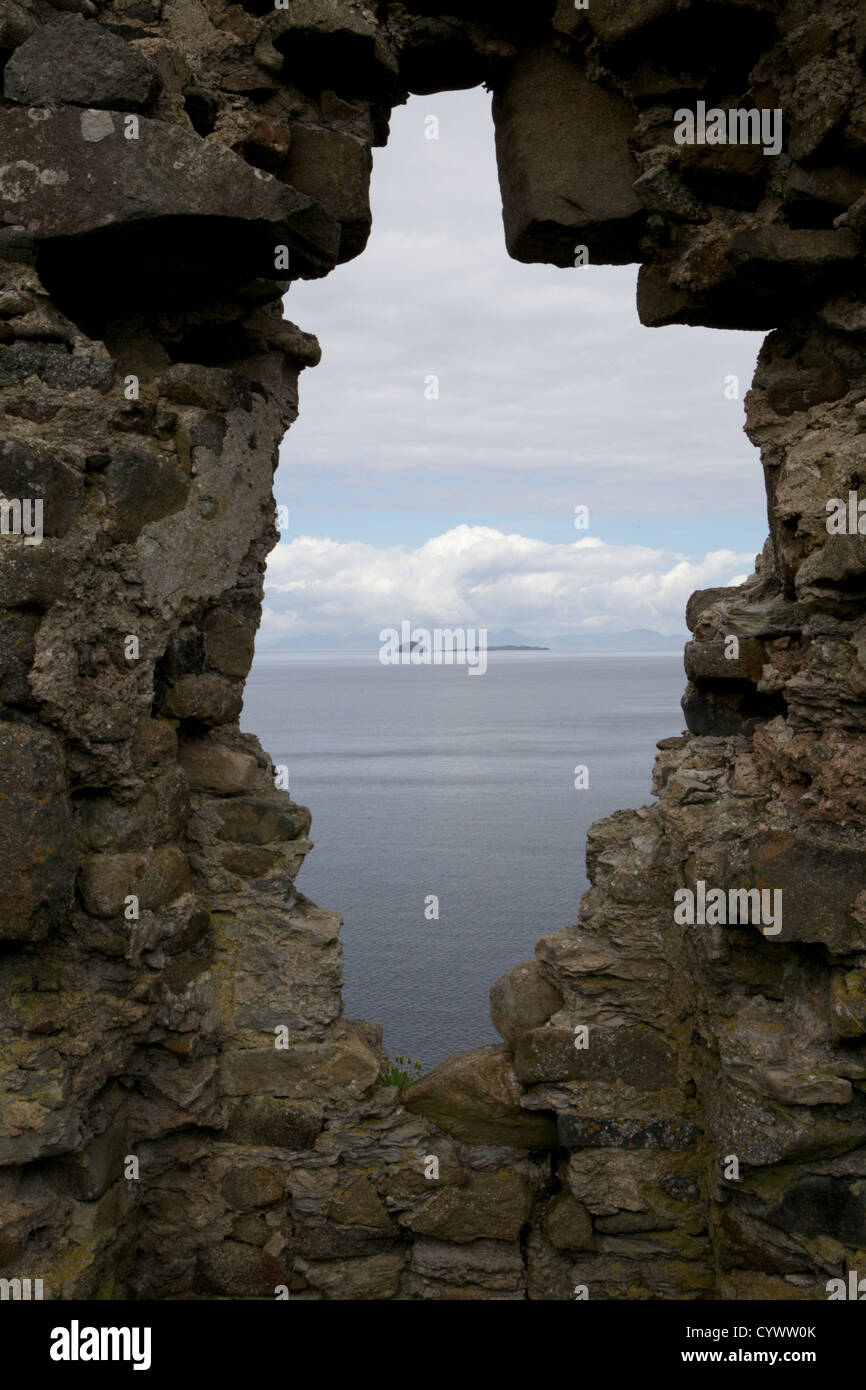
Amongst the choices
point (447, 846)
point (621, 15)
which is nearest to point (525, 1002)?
point (621, 15)

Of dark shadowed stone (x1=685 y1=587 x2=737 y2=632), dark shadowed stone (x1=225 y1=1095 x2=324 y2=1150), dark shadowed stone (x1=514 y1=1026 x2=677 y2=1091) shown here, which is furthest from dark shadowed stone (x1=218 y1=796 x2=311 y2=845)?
dark shadowed stone (x1=685 y1=587 x2=737 y2=632)

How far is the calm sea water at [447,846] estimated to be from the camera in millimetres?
10312

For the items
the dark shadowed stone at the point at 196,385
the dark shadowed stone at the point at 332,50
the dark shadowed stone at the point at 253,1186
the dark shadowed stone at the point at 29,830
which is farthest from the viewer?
the dark shadowed stone at the point at 253,1186

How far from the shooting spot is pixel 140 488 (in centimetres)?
473

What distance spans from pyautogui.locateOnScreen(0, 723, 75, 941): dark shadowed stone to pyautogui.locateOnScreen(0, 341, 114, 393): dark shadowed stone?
1437 millimetres

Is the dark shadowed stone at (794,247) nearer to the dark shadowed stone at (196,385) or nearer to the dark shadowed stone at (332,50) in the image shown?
the dark shadowed stone at (332,50)

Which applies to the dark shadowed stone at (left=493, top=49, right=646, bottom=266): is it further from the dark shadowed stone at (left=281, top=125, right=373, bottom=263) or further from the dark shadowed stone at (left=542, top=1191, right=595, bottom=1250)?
the dark shadowed stone at (left=542, top=1191, right=595, bottom=1250)

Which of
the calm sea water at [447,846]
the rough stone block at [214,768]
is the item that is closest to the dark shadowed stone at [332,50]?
the rough stone block at [214,768]

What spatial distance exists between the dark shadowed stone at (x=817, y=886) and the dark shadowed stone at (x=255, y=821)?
7.08 ft

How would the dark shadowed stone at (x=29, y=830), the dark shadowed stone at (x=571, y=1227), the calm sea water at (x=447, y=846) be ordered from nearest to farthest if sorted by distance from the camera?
1. the dark shadowed stone at (x=29, y=830)
2. the dark shadowed stone at (x=571, y=1227)
3. the calm sea water at (x=447, y=846)

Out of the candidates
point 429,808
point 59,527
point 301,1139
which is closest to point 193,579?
point 59,527

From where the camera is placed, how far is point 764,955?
467 cm

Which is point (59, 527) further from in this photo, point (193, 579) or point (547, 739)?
point (547, 739)

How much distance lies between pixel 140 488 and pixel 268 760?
4.86 feet
